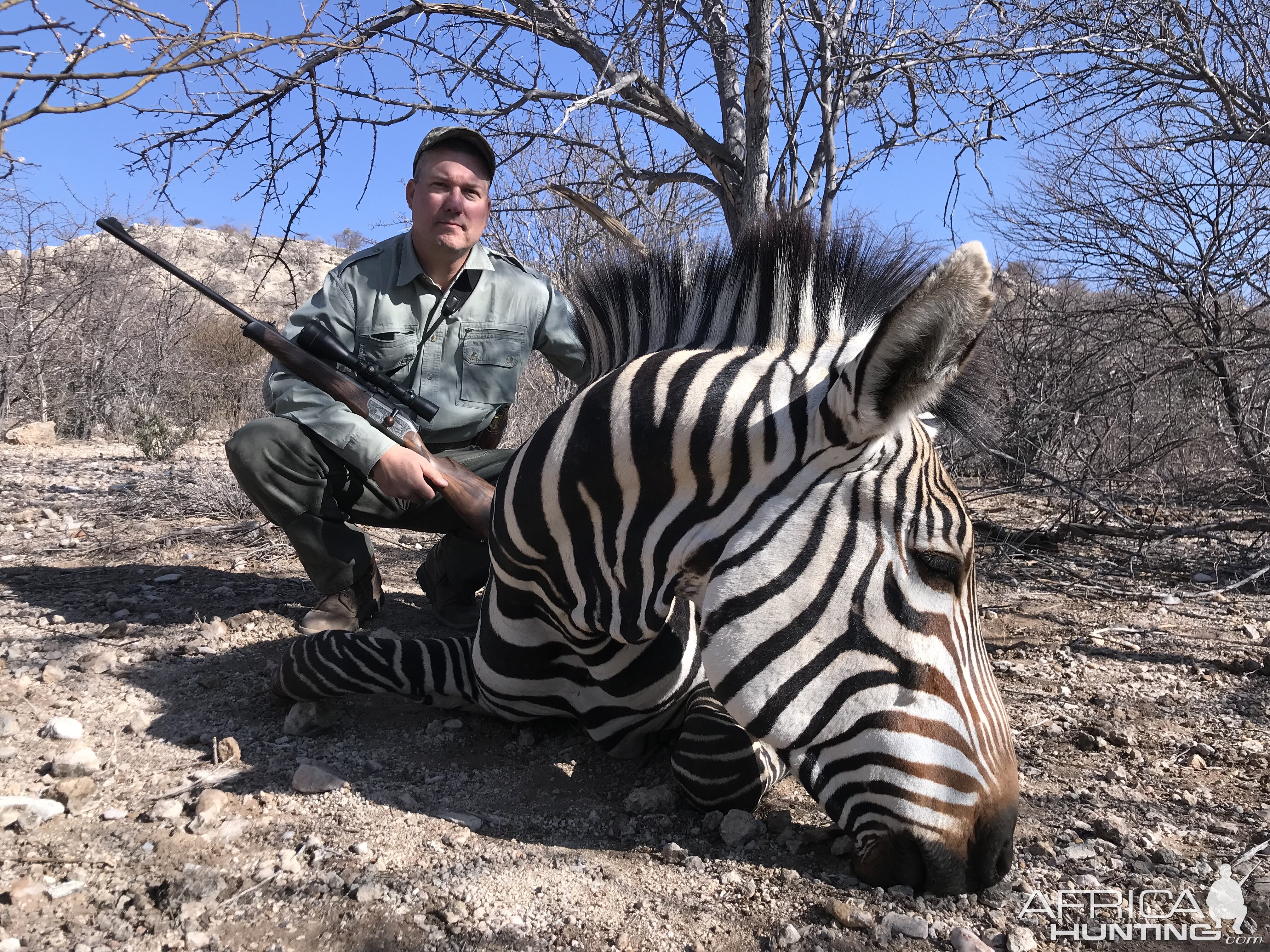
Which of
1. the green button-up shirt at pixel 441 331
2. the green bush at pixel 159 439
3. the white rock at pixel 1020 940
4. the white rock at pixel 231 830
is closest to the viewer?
the white rock at pixel 1020 940

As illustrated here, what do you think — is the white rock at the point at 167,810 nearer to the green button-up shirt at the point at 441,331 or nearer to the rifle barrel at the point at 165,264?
the green button-up shirt at the point at 441,331

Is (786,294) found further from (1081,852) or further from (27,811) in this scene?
(27,811)

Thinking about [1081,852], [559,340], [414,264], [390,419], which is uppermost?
[414,264]

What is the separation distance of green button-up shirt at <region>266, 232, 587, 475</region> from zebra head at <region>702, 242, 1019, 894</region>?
207cm

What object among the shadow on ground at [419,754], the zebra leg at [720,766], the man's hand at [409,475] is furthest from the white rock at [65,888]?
the man's hand at [409,475]

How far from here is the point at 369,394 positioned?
340cm

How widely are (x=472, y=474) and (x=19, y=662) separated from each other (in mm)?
1775

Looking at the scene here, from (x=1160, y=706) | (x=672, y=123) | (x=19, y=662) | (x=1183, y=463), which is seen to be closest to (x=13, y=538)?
(x=19, y=662)

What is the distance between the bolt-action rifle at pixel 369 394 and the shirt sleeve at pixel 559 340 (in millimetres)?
662

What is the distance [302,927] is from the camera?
1637 millimetres

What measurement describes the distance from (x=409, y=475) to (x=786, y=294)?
1695 millimetres

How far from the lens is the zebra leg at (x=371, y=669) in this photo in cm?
261

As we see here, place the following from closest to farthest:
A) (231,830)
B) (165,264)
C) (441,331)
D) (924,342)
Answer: (924,342), (231,830), (165,264), (441,331)

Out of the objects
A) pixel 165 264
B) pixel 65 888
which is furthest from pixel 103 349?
pixel 65 888
